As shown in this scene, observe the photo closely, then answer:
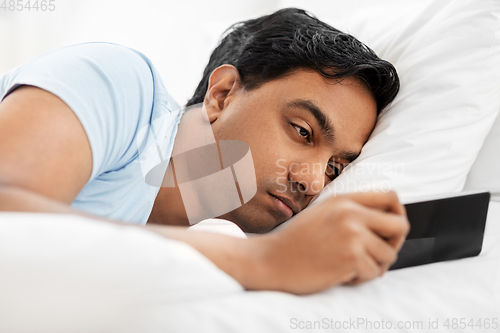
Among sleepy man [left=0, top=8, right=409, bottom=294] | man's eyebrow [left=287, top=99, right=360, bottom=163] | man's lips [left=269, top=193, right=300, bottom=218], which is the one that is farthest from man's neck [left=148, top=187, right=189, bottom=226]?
man's eyebrow [left=287, top=99, right=360, bottom=163]

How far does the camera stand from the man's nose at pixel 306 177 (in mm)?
795

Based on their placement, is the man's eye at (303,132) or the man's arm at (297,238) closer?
the man's arm at (297,238)

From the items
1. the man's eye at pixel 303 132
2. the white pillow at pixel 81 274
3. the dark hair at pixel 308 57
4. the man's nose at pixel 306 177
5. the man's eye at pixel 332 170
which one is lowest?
the man's eye at pixel 332 170

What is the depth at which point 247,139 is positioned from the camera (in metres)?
0.85

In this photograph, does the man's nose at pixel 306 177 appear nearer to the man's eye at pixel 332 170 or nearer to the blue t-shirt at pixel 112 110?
the man's eye at pixel 332 170

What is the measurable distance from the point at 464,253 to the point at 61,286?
1.80 feet

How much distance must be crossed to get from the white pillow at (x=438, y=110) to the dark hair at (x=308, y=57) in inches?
2.7

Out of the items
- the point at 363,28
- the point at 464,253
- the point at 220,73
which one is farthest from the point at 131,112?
the point at 363,28

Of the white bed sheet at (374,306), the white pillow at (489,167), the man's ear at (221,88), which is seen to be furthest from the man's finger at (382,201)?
the white pillow at (489,167)

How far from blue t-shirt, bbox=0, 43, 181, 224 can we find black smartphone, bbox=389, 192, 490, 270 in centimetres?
45

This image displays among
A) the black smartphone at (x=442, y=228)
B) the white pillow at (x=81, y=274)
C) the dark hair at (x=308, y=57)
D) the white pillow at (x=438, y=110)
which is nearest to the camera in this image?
the white pillow at (x=81, y=274)

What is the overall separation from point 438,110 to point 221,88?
1.60ft

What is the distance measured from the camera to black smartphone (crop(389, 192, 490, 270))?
1.75 ft

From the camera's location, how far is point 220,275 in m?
0.41
